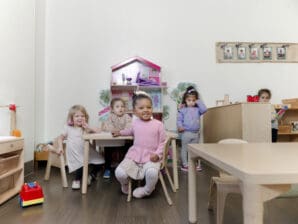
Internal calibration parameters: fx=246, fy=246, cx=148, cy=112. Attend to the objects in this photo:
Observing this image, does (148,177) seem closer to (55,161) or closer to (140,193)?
(140,193)

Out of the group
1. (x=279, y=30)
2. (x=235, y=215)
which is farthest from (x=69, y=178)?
(x=279, y=30)

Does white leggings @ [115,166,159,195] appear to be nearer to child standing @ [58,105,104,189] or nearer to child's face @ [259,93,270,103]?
child standing @ [58,105,104,189]

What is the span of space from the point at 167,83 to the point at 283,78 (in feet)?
6.20

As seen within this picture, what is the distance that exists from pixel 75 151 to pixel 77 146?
54mm

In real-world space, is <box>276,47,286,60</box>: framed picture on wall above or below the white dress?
above

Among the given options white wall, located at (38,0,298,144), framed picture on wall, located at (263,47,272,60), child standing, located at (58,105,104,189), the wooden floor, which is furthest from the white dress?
framed picture on wall, located at (263,47,272,60)

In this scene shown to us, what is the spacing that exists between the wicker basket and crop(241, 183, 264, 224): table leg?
6.30ft

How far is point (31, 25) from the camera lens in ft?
10.4

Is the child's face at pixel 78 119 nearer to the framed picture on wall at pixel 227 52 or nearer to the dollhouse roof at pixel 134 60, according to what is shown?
the dollhouse roof at pixel 134 60

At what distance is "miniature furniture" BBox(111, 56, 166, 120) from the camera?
3668 mm

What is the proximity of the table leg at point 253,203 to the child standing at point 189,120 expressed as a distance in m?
2.65

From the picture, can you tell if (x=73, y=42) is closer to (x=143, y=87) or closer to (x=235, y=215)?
(x=143, y=87)

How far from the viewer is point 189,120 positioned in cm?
330

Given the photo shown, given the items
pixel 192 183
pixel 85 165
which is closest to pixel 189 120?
pixel 85 165
